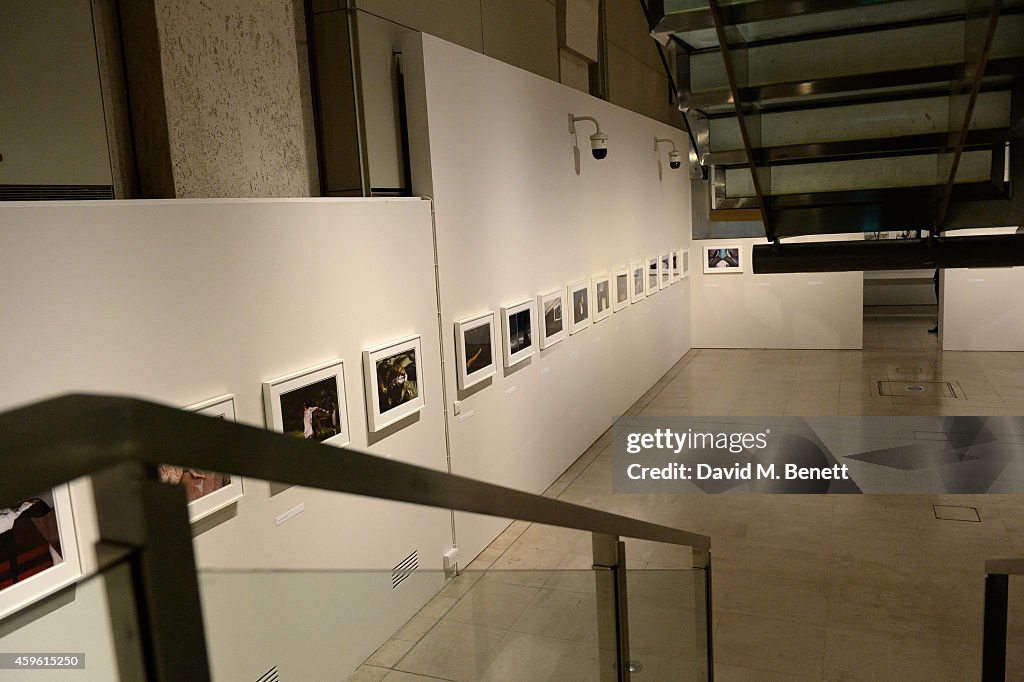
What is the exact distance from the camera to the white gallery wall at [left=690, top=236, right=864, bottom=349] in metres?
16.1

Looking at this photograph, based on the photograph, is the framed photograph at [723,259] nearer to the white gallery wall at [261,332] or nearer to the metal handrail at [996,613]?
the white gallery wall at [261,332]

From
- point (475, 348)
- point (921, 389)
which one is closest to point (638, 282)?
point (921, 389)

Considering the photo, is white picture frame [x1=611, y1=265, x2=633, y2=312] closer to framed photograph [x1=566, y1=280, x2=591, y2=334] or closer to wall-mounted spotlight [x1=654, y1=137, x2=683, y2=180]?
framed photograph [x1=566, y1=280, x2=591, y2=334]

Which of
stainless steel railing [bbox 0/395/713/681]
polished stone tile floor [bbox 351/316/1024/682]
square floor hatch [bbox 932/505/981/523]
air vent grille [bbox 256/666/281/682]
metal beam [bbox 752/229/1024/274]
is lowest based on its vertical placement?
square floor hatch [bbox 932/505/981/523]

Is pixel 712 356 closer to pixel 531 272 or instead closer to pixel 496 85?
pixel 531 272

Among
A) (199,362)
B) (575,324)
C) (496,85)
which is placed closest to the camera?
(199,362)

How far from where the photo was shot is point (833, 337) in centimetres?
1619

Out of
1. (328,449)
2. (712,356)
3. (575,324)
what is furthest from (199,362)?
(712,356)

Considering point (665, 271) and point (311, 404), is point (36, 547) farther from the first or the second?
point (665, 271)

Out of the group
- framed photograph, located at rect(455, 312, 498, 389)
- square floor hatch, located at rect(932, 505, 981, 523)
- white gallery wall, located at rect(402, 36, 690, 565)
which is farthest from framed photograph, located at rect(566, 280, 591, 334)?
square floor hatch, located at rect(932, 505, 981, 523)

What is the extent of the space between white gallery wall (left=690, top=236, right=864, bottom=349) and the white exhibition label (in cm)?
1314

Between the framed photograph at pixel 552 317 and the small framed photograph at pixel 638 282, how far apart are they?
127 inches

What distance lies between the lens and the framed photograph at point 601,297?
33.2ft

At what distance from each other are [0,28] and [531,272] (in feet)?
17.3
